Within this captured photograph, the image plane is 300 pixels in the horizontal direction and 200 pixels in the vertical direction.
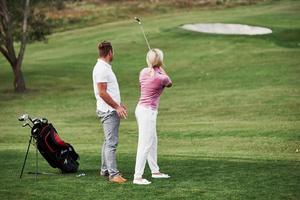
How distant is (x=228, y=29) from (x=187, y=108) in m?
22.9

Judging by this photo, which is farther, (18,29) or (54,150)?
(18,29)

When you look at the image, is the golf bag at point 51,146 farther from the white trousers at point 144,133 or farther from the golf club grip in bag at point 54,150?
the white trousers at point 144,133

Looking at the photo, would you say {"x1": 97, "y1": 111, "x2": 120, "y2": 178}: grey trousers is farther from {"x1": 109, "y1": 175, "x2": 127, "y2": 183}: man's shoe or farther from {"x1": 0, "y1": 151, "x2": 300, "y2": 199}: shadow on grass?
{"x1": 0, "y1": 151, "x2": 300, "y2": 199}: shadow on grass

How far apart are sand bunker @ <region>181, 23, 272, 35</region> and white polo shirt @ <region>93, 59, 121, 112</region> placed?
36.6m

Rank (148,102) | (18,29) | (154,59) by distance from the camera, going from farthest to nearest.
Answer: (18,29), (148,102), (154,59)

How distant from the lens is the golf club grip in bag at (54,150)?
45.6 feet

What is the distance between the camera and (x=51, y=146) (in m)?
14.2

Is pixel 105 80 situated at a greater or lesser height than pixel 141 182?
greater

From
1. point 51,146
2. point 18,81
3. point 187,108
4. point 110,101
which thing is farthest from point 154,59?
point 18,81

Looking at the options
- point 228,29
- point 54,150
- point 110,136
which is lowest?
point 228,29

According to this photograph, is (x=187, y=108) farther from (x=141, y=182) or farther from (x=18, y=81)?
(x=141, y=182)

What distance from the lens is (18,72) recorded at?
38.0m

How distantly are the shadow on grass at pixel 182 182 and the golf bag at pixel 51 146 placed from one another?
0.80 ft

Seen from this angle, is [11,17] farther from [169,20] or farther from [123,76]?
[169,20]
